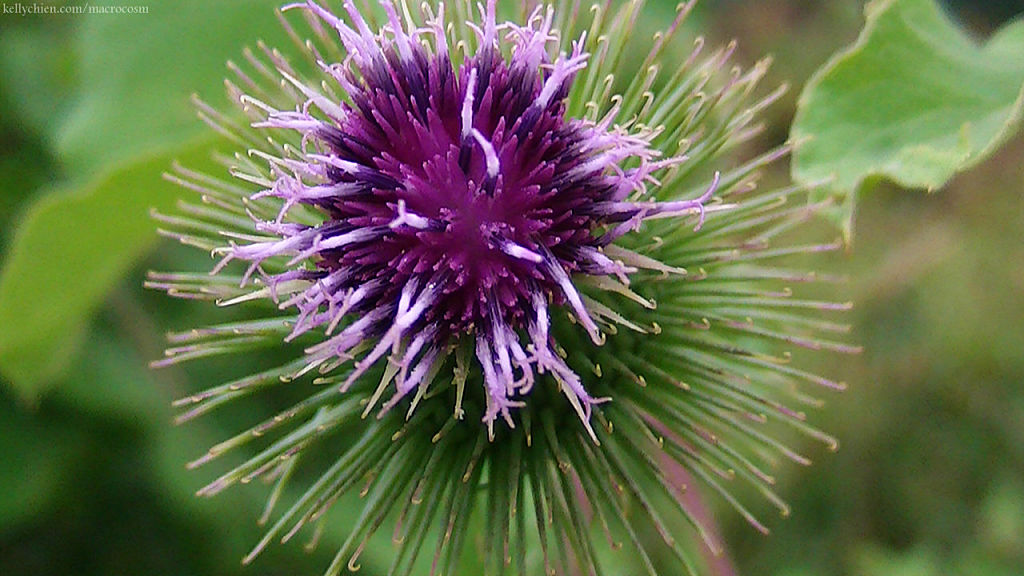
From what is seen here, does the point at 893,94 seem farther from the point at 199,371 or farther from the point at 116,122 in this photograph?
the point at 199,371

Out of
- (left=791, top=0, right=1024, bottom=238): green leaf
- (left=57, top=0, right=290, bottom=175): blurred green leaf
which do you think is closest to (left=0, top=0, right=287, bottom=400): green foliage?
(left=57, top=0, right=290, bottom=175): blurred green leaf

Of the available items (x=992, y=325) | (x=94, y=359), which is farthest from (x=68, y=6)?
(x=992, y=325)

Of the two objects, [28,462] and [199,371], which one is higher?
[199,371]

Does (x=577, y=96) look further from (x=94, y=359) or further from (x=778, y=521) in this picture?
(x=778, y=521)

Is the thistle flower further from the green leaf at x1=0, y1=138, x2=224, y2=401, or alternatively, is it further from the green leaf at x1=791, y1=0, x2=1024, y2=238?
the green leaf at x1=0, y1=138, x2=224, y2=401

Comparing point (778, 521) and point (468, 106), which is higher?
point (468, 106)

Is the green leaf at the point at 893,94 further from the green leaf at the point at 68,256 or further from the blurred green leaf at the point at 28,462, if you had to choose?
the blurred green leaf at the point at 28,462

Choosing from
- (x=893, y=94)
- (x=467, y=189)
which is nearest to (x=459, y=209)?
(x=467, y=189)
